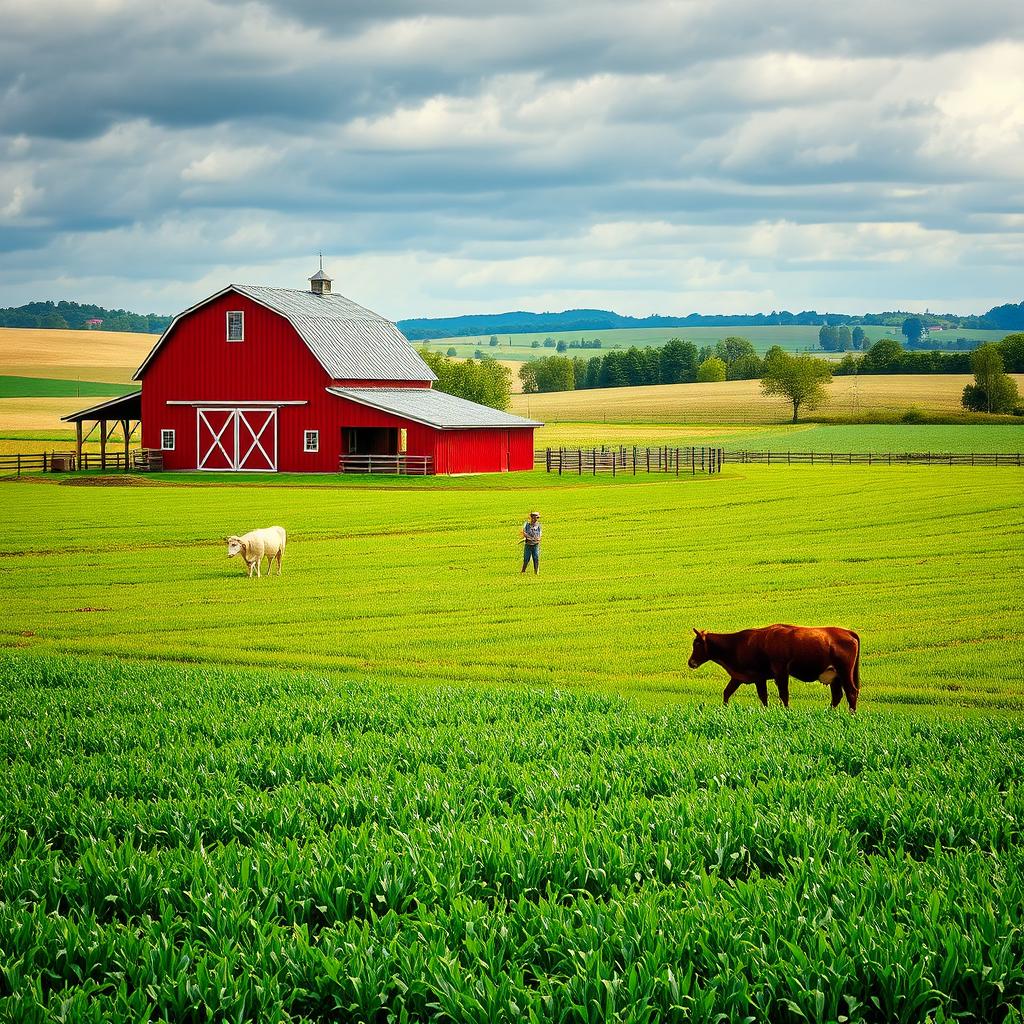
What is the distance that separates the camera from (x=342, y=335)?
71.4 metres

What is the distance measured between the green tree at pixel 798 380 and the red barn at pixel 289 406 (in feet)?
287

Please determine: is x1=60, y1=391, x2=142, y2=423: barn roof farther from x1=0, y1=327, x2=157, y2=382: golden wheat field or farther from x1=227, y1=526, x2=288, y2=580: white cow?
x1=0, y1=327, x2=157, y2=382: golden wheat field

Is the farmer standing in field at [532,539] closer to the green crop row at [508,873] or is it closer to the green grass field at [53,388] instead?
the green crop row at [508,873]

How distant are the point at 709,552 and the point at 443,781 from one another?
23393 millimetres

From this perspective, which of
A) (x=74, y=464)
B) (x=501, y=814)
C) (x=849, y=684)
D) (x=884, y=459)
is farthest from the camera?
(x=884, y=459)

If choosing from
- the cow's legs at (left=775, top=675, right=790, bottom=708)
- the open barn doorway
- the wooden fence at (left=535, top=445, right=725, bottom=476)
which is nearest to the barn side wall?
the open barn doorway

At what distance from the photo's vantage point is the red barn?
213 ft

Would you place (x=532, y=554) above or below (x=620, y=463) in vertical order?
below

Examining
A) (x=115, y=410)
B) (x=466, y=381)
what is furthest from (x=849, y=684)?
(x=466, y=381)

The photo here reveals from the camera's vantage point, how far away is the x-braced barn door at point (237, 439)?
220 feet

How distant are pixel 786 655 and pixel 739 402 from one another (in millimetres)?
154486

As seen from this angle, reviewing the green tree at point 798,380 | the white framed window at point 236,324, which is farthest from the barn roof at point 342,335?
the green tree at point 798,380

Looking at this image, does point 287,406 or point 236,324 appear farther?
point 236,324

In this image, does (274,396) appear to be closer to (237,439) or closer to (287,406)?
(287,406)
